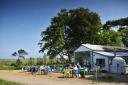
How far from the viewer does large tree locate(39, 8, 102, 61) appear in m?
51.0

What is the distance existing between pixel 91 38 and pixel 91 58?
46.6 feet

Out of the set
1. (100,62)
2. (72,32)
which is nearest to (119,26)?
(72,32)

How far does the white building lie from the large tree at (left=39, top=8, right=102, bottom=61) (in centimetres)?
953

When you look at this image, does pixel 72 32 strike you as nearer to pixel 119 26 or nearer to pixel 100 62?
pixel 119 26

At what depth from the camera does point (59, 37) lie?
50062 mm

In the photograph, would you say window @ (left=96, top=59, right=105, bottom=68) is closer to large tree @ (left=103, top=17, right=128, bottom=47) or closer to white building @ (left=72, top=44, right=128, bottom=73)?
white building @ (left=72, top=44, right=128, bottom=73)

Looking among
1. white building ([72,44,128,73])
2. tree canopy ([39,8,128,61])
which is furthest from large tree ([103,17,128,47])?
white building ([72,44,128,73])

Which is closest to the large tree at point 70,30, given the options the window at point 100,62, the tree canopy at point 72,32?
the tree canopy at point 72,32

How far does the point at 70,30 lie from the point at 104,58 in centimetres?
1796

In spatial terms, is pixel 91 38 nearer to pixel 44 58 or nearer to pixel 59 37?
pixel 59 37

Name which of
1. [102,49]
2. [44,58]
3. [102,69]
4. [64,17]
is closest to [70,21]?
[64,17]

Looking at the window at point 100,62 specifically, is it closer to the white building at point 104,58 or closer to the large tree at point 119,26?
the white building at point 104,58

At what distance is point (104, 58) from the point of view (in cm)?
3556

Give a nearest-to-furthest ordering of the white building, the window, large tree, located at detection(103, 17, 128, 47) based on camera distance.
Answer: the white building → the window → large tree, located at detection(103, 17, 128, 47)
